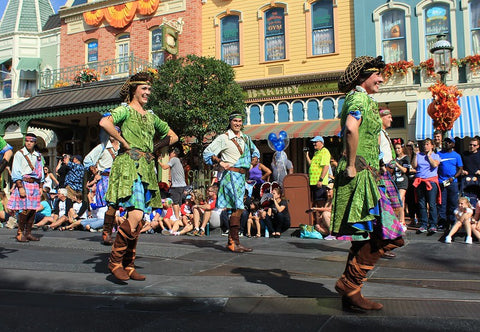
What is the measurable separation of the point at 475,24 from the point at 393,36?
8.52 feet

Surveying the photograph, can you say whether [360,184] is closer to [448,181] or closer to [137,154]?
[137,154]

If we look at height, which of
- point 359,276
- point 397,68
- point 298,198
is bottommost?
point 359,276

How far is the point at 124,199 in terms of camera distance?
4.29m

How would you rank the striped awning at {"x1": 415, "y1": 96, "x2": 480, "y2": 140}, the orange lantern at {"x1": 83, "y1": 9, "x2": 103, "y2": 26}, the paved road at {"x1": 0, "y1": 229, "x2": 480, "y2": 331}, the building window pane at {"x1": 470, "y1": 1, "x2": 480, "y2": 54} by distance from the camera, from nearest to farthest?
the paved road at {"x1": 0, "y1": 229, "x2": 480, "y2": 331}, the striped awning at {"x1": 415, "y1": 96, "x2": 480, "y2": 140}, the building window pane at {"x1": 470, "y1": 1, "x2": 480, "y2": 54}, the orange lantern at {"x1": 83, "y1": 9, "x2": 103, "y2": 26}

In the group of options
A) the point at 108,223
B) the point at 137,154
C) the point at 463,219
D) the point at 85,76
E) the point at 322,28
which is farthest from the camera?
the point at 85,76

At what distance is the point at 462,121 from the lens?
44.7 ft

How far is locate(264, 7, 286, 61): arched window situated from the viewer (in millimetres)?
17688

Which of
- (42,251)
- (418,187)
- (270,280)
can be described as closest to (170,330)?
(270,280)

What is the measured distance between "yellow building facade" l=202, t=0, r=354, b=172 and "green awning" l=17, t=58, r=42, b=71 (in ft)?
30.4

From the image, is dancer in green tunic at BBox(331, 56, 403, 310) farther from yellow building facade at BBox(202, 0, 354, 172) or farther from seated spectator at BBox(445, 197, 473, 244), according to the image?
yellow building facade at BBox(202, 0, 354, 172)

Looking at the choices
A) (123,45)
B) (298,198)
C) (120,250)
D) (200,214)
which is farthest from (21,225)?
(123,45)

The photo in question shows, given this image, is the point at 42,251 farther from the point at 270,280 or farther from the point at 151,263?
the point at 270,280

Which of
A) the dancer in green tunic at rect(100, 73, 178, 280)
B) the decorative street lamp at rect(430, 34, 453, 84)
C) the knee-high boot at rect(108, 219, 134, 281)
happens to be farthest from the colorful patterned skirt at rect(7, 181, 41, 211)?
the decorative street lamp at rect(430, 34, 453, 84)

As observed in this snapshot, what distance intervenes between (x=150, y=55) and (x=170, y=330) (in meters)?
18.0
